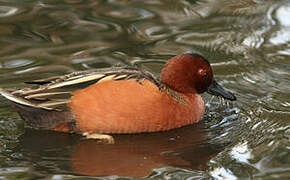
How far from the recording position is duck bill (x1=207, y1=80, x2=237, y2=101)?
8.82 metres

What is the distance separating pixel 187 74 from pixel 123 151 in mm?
1526

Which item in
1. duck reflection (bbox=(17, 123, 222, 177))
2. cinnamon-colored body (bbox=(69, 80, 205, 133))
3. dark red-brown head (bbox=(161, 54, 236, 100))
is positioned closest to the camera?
duck reflection (bbox=(17, 123, 222, 177))

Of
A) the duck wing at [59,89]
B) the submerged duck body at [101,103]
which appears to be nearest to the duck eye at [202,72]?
the submerged duck body at [101,103]

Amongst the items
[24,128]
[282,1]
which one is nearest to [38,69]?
[24,128]

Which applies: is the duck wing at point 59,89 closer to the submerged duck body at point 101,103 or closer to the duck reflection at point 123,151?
the submerged duck body at point 101,103

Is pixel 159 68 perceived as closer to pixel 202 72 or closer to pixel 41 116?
pixel 202 72

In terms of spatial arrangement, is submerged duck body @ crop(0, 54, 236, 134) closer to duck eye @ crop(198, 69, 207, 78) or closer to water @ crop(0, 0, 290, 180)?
water @ crop(0, 0, 290, 180)

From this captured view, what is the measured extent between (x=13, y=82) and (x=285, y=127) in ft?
12.4

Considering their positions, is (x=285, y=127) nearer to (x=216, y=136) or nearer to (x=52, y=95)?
(x=216, y=136)

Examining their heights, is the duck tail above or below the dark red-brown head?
below

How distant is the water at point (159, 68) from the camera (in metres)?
7.29

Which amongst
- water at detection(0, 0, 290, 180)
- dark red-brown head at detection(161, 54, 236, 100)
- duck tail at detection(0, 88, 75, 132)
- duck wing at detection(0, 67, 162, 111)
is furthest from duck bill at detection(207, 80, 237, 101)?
duck tail at detection(0, 88, 75, 132)

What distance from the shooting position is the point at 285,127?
27.0 feet

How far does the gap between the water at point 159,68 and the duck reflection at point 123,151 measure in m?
0.01
